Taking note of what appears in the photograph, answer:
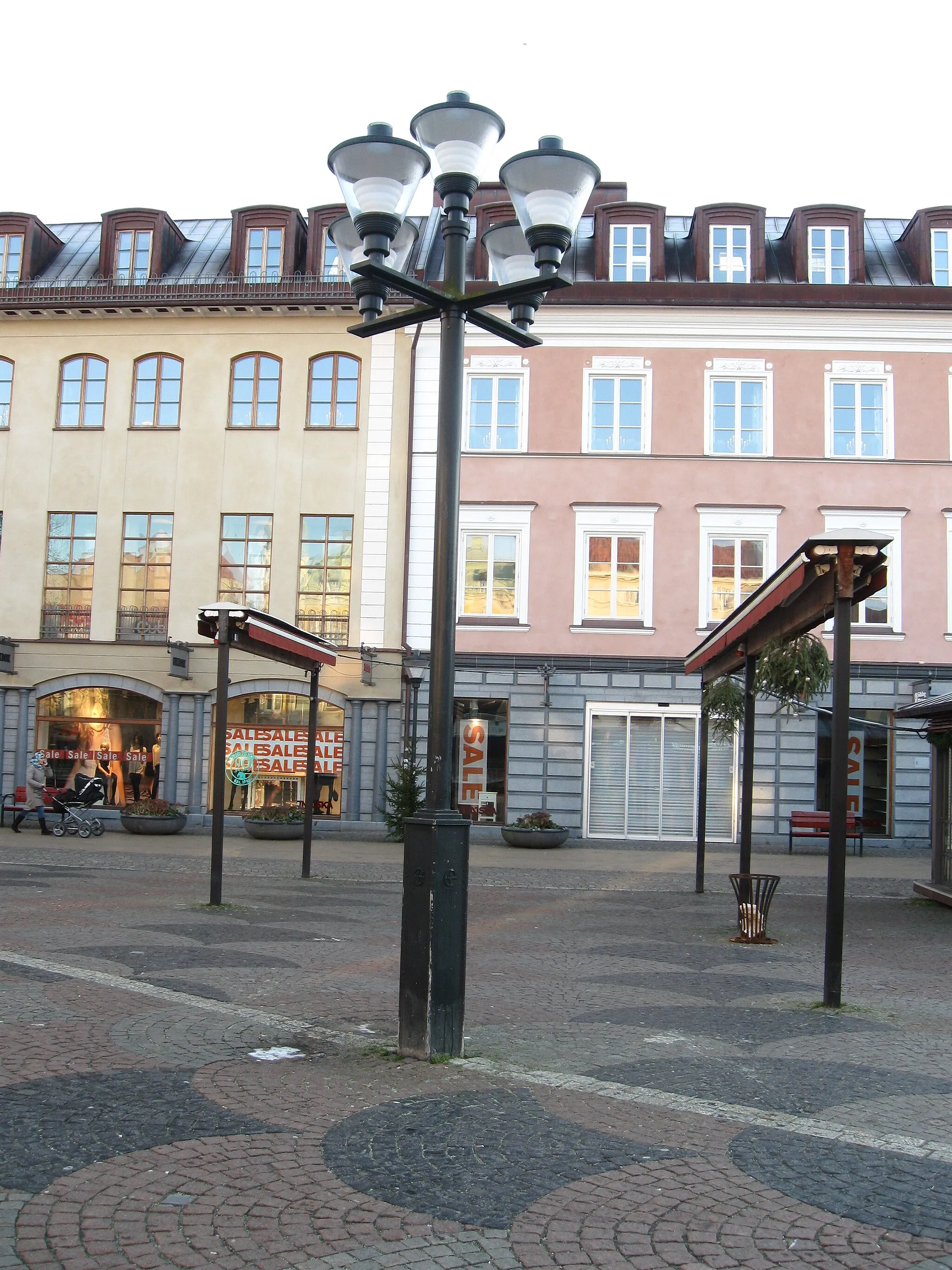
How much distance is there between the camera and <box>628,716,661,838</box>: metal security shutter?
25766mm

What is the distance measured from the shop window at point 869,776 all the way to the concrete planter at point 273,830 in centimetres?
1079

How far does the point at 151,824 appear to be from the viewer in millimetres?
25000

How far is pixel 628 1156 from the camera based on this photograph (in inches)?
193

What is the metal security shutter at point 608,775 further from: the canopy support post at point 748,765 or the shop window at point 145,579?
the canopy support post at point 748,765

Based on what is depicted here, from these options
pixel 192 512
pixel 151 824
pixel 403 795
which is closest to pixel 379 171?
pixel 403 795

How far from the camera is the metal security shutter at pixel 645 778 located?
25.8m

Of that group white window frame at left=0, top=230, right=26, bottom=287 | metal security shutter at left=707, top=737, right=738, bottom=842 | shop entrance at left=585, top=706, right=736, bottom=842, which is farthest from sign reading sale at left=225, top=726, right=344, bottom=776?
white window frame at left=0, top=230, right=26, bottom=287

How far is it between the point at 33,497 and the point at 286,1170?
2523 cm

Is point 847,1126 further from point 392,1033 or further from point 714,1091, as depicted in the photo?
point 392,1033

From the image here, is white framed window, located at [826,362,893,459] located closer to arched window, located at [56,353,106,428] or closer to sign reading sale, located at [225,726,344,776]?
sign reading sale, located at [225,726,344,776]

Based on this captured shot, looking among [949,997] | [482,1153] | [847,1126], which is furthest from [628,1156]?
[949,997]

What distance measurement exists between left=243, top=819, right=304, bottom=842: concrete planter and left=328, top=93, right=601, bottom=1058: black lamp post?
59.1 feet

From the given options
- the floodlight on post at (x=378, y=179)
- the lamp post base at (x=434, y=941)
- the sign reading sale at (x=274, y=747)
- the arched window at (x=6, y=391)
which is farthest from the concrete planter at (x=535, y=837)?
the floodlight on post at (x=378, y=179)

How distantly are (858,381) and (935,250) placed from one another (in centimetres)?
377
